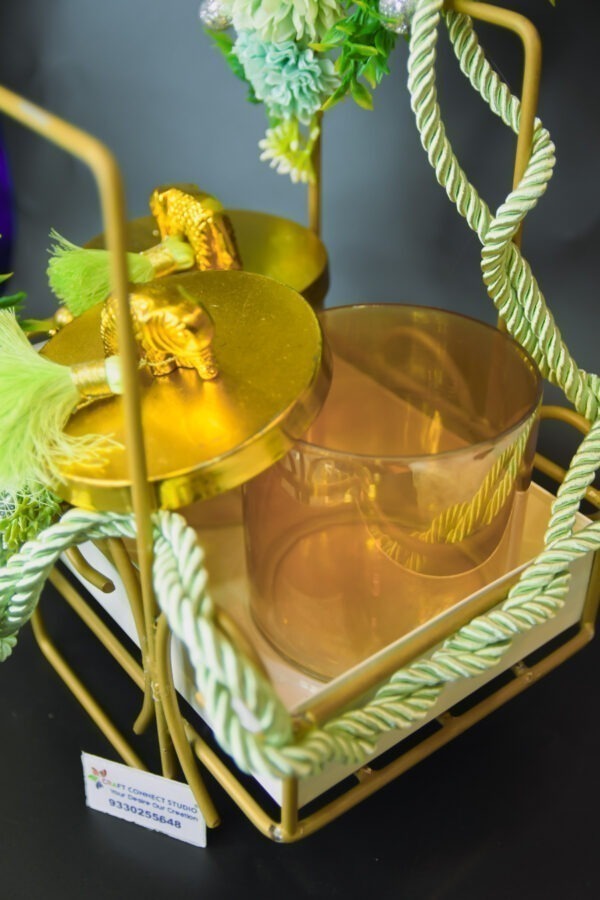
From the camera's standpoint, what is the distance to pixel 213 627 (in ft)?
1.21

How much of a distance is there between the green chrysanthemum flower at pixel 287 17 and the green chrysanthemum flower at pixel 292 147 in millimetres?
86

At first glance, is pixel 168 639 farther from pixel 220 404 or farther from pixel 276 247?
pixel 276 247

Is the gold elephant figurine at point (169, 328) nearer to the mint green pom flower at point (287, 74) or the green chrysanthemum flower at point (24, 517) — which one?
the green chrysanthemum flower at point (24, 517)

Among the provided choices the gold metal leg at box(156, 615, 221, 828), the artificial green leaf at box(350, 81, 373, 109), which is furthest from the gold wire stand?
the artificial green leaf at box(350, 81, 373, 109)

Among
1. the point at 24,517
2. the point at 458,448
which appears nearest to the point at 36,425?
the point at 24,517

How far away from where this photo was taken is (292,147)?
67cm

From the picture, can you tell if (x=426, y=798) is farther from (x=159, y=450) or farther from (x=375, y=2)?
(x=375, y=2)

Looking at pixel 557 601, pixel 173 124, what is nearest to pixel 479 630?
pixel 557 601

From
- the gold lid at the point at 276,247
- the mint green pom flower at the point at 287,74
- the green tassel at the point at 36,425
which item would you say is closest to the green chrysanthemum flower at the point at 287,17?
the mint green pom flower at the point at 287,74

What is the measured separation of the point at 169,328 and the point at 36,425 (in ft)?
0.23

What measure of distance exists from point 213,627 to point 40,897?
8.5 inches

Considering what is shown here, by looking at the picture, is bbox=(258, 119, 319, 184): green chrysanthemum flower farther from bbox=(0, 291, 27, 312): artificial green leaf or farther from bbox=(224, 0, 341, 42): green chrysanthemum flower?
bbox=(0, 291, 27, 312): artificial green leaf

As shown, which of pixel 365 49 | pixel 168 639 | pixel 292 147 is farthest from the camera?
pixel 292 147

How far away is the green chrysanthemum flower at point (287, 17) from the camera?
0.55m
